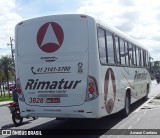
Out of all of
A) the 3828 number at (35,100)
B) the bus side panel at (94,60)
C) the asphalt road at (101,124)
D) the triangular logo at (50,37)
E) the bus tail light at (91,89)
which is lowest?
the asphalt road at (101,124)

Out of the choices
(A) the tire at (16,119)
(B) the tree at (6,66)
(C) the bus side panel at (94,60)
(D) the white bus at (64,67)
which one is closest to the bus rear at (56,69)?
(D) the white bus at (64,67)

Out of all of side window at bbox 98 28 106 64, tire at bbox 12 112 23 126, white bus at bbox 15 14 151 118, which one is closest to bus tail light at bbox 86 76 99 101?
white bus at bbox 15 14 151 118

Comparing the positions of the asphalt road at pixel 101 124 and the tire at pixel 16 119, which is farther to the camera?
the tire at pixel 16 119

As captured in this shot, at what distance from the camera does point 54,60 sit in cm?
944

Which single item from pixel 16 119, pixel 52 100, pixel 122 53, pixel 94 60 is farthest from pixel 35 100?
pixel 122 53

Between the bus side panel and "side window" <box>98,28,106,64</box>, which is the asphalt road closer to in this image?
the bus side panel

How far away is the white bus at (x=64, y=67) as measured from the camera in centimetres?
910

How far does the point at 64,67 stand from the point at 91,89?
3.20 feet

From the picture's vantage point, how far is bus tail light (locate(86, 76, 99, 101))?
9047 millimetres

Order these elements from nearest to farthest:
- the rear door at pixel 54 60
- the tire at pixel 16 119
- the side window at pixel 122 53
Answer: the rear door at pixel 54 60 < the side window at pixel 122 53 < the tire at pixel 16 119

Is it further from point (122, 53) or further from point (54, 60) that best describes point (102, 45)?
point (122, 53)

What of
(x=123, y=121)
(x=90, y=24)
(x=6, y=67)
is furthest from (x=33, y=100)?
(x=6, y=67)

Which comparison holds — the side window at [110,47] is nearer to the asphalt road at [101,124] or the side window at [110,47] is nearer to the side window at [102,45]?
the side window at [102,45]

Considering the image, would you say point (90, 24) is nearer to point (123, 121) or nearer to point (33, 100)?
point (33, 100)
